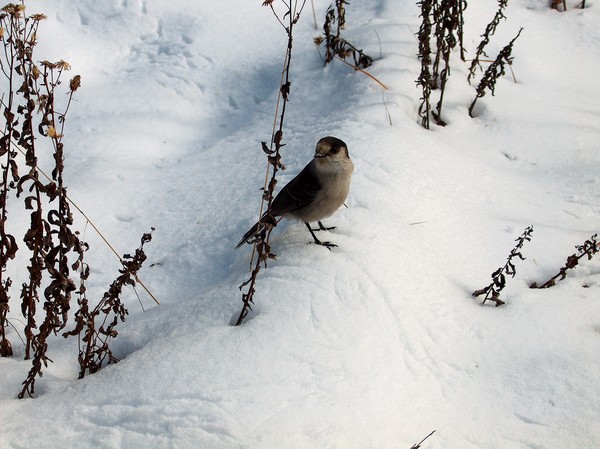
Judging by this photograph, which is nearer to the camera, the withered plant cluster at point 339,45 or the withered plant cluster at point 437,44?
the withered plant cluster at point 437,44

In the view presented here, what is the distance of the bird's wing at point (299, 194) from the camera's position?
304 centimetres

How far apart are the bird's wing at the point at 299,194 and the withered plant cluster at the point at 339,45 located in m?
1.85

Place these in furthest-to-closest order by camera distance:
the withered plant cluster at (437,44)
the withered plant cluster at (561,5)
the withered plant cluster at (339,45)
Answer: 1. the withered plant cluster at (561,5)
2. the withered plant cluster at (339,45)
3. the withered plant cluster at (437,44)

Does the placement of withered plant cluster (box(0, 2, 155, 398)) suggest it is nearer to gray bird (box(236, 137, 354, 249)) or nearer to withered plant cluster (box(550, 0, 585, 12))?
gray bird (box(236, 137, 354, 249))

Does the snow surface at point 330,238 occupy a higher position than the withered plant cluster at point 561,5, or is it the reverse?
the withered plant cluster at point 561,5

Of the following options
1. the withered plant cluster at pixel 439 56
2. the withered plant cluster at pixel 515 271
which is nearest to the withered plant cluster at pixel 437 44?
the withered plant cluster at pixel 439 56

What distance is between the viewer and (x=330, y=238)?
322 cm

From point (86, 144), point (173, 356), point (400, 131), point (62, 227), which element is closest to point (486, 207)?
point (400, 131)

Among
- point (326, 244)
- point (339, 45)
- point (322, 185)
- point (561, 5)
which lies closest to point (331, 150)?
point (322, 185)

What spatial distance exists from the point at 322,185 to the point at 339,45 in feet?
7.12

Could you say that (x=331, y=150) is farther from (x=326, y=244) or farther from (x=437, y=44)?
(x=437, y=44)

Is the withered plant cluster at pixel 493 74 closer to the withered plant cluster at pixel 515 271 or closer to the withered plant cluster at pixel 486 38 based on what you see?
the withered plant cluster at pixel 486 38

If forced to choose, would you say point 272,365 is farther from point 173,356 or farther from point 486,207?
point 486,207

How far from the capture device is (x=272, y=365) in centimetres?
239
